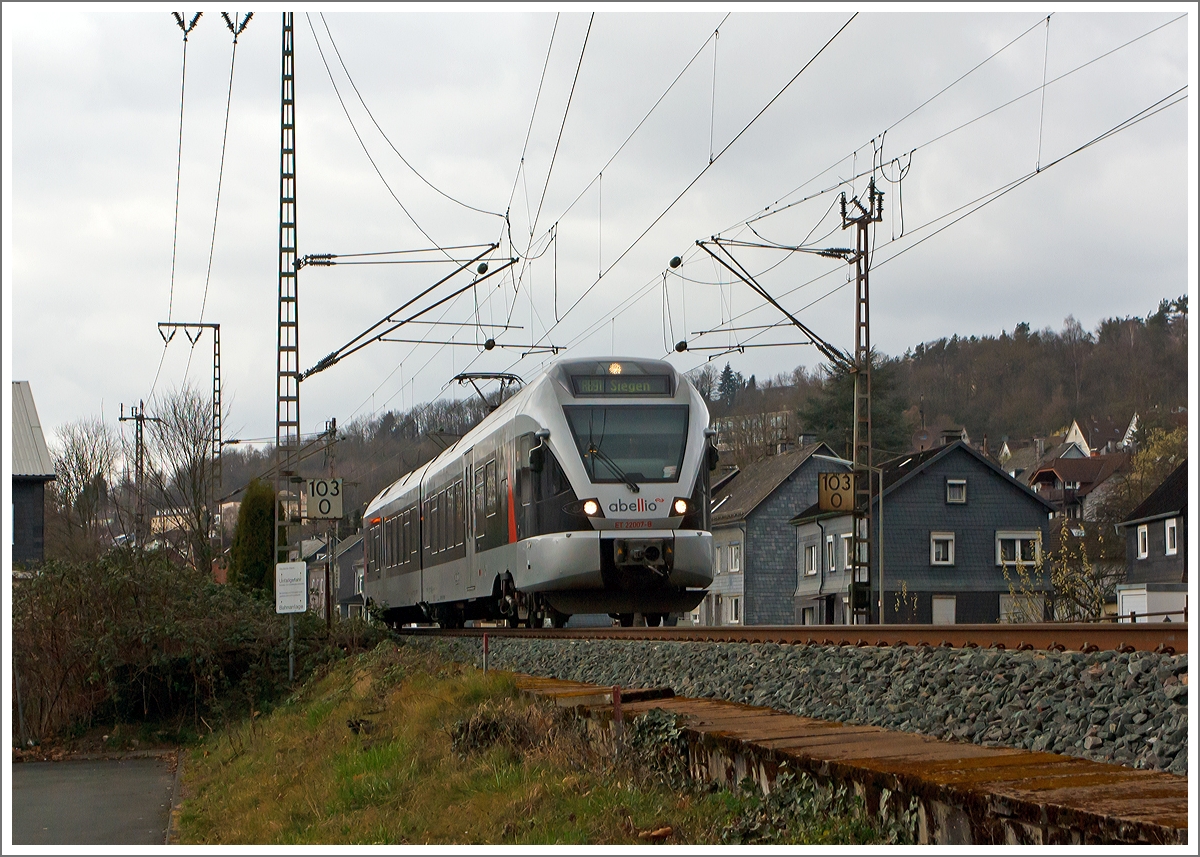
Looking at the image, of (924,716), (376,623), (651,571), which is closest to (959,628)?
(924,716)

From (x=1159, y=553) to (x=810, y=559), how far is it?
14.3m

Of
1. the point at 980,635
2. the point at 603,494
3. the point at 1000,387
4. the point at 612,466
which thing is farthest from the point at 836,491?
the point at 1000,387

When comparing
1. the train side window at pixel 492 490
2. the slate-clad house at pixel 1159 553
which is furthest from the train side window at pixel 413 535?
the slate-clad house at pixel 1159 553

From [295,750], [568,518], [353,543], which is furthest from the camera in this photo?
[353,543]

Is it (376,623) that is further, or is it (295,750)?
(376,623)

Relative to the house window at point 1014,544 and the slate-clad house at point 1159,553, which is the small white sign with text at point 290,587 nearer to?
the slate-clad house at point 1159,553

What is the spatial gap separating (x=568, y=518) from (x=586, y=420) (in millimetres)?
1353

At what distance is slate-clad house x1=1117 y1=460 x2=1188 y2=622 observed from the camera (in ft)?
152

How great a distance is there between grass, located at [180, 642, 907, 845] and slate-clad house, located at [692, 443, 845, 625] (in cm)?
4381

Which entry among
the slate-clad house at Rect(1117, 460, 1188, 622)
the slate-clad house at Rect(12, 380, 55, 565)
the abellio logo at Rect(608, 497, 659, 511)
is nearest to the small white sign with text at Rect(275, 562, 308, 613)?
the abellio logo at Rect(608, 497, 659, 511)

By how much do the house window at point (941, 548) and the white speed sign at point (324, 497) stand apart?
34037 mm

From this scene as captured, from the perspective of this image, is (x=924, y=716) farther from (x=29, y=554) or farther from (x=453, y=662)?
(x=29, y=554)

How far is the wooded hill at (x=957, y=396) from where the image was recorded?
43.4 meters

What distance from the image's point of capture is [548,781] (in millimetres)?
7449
